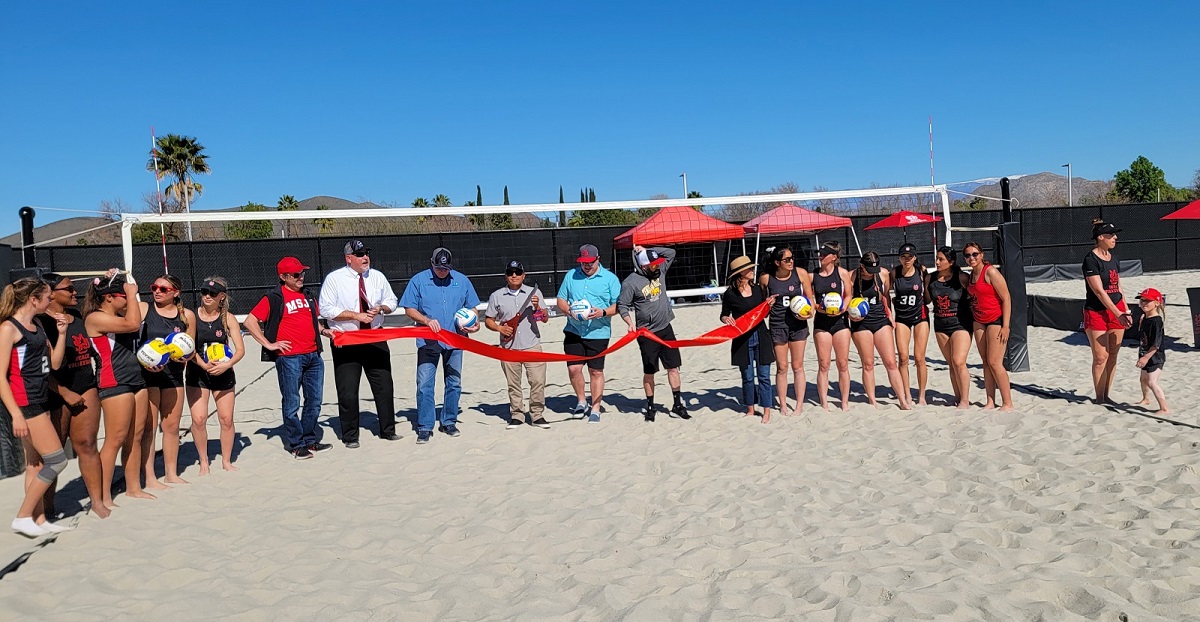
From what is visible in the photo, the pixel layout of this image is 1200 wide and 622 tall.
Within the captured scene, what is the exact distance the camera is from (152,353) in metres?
4.65

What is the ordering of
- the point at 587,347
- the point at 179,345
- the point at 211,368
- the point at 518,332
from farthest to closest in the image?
the point at 587,347 < the point at 518,332 < the point at 211,368 < the point at 179,345

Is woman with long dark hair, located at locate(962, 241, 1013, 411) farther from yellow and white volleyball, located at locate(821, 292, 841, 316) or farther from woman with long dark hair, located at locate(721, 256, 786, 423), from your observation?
woman with long dark hair, located at locate(721, 256, 786, 423)

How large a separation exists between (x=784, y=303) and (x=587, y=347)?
1.79 metres

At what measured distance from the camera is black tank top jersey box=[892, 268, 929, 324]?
6578 millimetres

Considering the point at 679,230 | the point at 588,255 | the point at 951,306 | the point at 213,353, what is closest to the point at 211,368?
the point at 213,353

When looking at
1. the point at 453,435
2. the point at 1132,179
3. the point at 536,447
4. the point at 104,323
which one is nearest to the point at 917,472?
the point at 536,447

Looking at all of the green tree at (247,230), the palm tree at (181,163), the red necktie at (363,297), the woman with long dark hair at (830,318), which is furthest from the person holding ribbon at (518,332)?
the palm tree at (181,163)

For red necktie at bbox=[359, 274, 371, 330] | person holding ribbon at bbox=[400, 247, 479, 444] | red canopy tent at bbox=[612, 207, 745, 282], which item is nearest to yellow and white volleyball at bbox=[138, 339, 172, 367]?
red necktie at bbox=[359, 274, 371, 330]

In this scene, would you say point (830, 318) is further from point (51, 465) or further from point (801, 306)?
point (51, 465)

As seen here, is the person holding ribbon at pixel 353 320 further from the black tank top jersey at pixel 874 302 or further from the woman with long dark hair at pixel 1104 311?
the woman with long dark hair at pixel 1104 311

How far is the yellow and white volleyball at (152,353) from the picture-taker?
15.2 feet

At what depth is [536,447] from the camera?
19.5ft

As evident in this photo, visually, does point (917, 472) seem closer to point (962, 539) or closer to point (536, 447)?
point (962, 539)

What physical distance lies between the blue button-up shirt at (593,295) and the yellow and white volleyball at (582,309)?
136 millimetres
